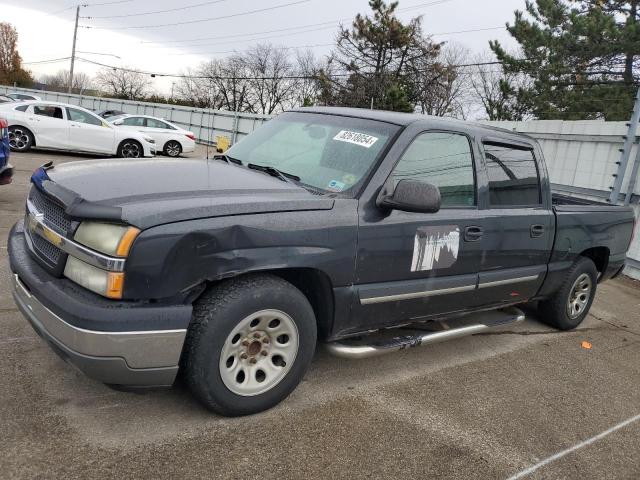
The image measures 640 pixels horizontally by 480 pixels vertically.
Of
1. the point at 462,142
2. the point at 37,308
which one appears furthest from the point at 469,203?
the point at 37,308

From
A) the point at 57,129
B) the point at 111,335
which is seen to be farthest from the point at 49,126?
the point at 111,335

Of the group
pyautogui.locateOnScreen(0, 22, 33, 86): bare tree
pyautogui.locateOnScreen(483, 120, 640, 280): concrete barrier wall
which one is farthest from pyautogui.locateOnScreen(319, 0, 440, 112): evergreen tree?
pyautogui.locateOnScreen(0, 22, 33, 86): bare tree

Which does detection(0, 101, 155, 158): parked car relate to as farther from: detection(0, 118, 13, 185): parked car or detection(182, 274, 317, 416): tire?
detection(182, 274, 317, 416): tire

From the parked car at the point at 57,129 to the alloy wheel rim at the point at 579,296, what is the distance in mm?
12688

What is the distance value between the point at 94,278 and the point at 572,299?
437 cm

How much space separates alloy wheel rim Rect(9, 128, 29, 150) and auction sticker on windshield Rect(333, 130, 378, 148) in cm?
1297

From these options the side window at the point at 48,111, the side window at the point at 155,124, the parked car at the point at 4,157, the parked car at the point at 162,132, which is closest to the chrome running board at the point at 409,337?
the parked car at the point at 4,157

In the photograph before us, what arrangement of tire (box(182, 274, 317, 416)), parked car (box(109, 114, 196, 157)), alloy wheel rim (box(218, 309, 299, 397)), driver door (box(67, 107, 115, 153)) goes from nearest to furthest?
tire (box(182, 274, 317, 416)), alloy wheel rim (box(218, 309, 299, 397)), driver door (box(67, 107, 115, 153)), parked car (box(109, 114, 196, 157))

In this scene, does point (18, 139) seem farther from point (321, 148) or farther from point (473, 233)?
point (473, 233)

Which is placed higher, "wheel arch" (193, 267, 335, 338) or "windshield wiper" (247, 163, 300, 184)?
"windshield wiper" (247, 163, 300, 184)

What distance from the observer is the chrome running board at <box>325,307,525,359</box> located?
3.41 meters

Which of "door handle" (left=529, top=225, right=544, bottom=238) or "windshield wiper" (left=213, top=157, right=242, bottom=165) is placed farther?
"door handle" (left=529, top=225, right=544, bottom=238)

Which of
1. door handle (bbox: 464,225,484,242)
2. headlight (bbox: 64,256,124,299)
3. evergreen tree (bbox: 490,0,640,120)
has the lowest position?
headlight (bbox: 64,256,124,299)

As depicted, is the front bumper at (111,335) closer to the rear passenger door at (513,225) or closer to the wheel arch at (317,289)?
the wheel arch at (317,289)
